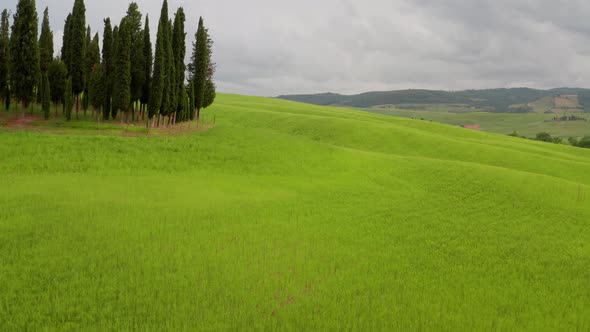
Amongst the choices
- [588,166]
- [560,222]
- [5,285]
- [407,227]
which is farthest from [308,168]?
[588,166]

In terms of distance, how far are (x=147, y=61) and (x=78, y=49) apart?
1145 centimetres

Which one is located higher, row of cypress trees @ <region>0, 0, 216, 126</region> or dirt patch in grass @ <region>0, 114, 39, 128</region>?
row of cypress trees @ <region>0, 0, 216, 126</region>

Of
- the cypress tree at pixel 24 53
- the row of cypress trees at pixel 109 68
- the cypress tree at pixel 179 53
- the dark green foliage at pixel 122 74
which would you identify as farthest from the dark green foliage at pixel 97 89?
the cypress tree at pixel 179 53

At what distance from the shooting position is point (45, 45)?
58.8m

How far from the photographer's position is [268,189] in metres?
27.6

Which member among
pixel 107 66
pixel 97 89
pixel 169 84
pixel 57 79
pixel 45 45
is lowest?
pixel 97 89

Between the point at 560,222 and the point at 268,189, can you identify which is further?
the point at 268,189

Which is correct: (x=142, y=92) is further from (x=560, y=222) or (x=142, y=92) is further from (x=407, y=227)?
(x=560, y=222)

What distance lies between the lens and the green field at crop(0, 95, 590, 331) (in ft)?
37.0

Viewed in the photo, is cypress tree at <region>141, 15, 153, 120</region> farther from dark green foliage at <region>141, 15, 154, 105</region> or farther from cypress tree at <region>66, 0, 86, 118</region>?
cypress tree at <region>66, 0, 86, 118</region>

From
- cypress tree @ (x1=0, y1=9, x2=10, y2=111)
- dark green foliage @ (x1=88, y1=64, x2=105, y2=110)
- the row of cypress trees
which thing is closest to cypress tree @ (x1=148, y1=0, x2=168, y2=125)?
the row of cypress trees

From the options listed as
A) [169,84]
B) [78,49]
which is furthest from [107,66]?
[169,84]

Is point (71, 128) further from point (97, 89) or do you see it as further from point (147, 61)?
point (147, 61)

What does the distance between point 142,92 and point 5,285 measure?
42843mm
